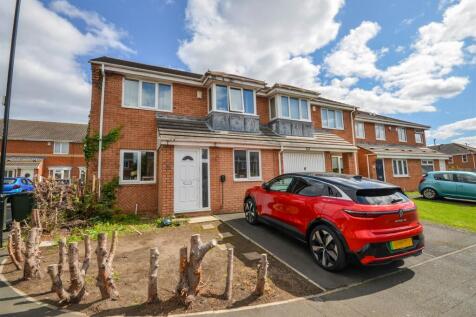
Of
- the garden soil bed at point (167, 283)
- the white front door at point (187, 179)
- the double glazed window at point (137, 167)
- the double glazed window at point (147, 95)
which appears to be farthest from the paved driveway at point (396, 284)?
the double glazed window at point (147, 95)

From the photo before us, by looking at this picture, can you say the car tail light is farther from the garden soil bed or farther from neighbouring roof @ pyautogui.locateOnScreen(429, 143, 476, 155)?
neighbouring roof @ pyautogui.locateOnScreen(429, 143, 476, 155)

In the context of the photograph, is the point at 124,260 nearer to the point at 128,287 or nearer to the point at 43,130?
the point at 128,287

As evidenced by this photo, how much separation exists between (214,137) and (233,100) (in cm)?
296

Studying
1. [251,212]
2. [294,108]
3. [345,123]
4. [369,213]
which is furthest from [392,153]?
[369,213]

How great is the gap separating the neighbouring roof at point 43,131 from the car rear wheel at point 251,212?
26.5 meters

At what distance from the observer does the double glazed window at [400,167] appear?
17.2 m

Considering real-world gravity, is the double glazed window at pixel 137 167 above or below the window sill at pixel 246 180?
above

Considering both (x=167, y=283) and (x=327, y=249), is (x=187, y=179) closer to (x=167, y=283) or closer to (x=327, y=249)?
(x=167, y=283)

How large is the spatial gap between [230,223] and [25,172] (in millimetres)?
27485

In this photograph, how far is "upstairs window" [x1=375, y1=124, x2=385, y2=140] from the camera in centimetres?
1945

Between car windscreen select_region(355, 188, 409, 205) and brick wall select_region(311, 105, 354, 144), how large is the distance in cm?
1116

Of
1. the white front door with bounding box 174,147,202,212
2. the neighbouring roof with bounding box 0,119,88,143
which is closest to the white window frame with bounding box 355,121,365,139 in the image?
the white front door with bounding box 174,147,202,212

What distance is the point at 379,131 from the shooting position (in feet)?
64.5

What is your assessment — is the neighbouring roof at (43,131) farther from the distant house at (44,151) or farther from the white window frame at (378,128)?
the white window frame at (378,128)
